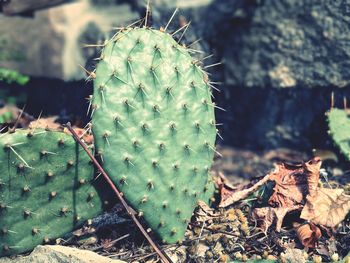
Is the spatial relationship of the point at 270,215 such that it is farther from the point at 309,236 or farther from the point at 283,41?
the point at 283,41

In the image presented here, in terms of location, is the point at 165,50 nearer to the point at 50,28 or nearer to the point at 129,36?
the point at 129,36

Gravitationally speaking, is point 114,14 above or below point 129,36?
below

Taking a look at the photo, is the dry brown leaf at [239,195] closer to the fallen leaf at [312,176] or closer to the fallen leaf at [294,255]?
the fallen leaf at [312,176]

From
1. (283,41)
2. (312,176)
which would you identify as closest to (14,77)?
(283,41)

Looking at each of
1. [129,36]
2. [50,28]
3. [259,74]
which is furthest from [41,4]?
[129,36]

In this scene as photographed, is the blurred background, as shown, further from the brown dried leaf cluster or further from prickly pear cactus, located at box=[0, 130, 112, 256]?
prickly pear cactus, located at box=[0, 130, 112, 256]
